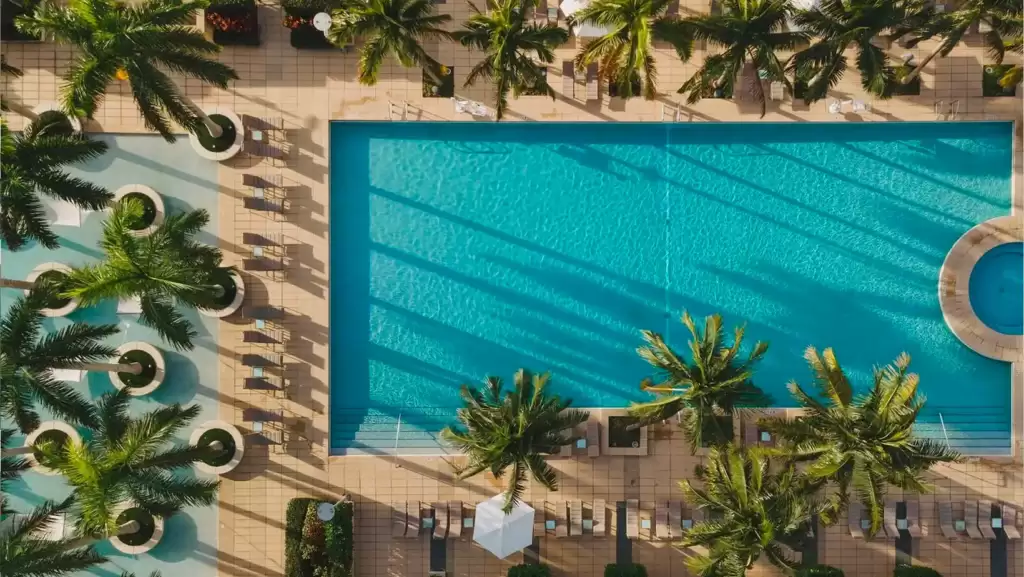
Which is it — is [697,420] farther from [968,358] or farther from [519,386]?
[968,358]

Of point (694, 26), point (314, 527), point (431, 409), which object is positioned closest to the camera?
point (694, 26)

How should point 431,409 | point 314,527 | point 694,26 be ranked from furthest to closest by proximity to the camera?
point 431,409 → point 314,527 → point 694,26

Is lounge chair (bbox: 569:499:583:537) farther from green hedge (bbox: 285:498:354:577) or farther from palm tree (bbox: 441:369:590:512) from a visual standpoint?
green hedge (bbox: 285:498:354:577)

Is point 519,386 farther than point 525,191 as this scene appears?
No

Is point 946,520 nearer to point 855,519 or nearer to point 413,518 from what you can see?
point 855,519

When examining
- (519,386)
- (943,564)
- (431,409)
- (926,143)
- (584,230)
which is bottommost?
(943,564)

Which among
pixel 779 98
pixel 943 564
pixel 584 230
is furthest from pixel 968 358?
pixel 584 230

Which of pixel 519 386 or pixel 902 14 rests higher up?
pixel 902 14

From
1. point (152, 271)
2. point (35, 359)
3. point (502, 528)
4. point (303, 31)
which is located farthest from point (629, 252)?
point (35, 359)
